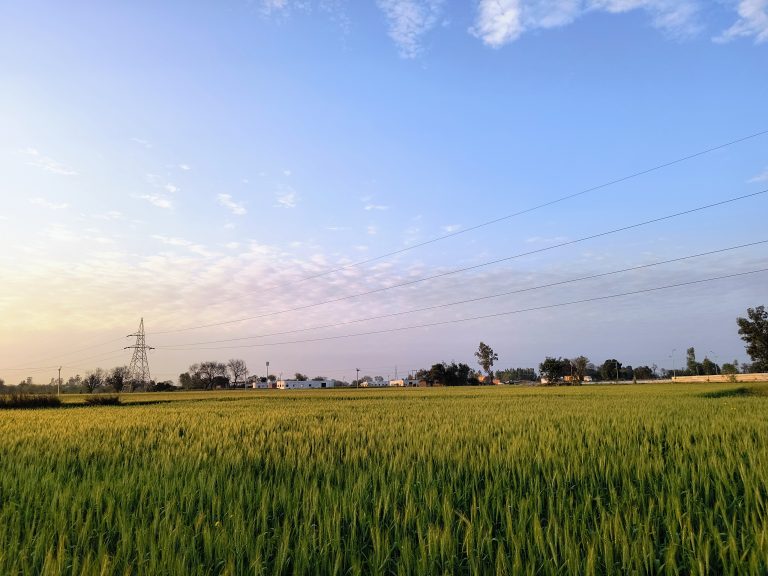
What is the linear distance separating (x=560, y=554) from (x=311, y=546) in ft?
5.27

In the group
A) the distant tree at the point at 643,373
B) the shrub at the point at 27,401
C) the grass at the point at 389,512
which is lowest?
the distant tree at the point at 643,373

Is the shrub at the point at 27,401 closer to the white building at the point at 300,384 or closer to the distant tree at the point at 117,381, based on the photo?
the distant tree at the point at 117,381

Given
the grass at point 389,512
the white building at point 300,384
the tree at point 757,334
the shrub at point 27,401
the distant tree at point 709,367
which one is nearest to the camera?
the grass at point 389,512

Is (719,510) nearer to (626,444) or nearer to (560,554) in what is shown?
(560,554)

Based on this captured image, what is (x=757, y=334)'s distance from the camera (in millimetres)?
89000

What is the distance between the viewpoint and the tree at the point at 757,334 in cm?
8850

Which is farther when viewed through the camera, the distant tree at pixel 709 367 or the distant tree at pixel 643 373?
the distant tree at pixel 643 373

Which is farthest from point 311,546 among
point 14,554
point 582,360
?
point 582,360

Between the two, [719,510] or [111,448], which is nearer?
[719,510]

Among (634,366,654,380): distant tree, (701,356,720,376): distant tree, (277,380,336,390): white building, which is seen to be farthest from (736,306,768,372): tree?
(277,380,336,390): white building

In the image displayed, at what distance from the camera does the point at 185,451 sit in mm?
7664

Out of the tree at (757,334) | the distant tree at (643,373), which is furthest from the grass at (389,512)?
the distant tree at (643,373)

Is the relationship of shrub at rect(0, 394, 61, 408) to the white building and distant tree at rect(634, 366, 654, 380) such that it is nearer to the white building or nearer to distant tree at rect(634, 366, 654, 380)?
the white building

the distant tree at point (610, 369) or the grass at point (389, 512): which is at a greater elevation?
the grass at point (389, 512)
